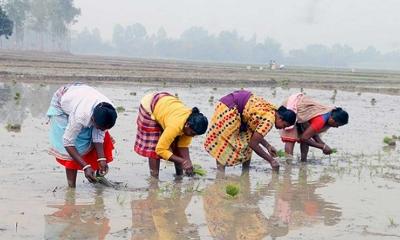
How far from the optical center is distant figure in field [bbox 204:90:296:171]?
26.6ft

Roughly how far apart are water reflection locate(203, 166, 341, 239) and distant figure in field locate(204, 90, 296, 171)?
0.54 metres

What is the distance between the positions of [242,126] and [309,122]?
1447 millimetres

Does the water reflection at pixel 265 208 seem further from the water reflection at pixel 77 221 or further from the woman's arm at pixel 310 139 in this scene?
the woman's arm at pixel 310 139

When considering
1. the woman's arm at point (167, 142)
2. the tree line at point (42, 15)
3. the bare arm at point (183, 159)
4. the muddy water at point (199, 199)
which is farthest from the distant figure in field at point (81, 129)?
the tree line at point (42, 15)

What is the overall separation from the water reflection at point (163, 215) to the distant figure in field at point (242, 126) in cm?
141

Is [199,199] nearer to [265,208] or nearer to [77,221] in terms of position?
[265,208]

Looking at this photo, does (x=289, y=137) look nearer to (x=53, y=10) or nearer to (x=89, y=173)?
(x=89, y=173)

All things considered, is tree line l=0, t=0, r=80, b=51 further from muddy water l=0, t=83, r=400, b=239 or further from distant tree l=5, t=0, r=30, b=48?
muddy water l=0, t=83, r=400, b=239

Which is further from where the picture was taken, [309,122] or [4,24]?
[4,24]

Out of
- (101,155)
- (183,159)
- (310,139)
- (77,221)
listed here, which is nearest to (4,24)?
(310,139)

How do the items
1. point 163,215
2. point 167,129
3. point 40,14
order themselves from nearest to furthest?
point 163,215
point 167,129
point 40,14

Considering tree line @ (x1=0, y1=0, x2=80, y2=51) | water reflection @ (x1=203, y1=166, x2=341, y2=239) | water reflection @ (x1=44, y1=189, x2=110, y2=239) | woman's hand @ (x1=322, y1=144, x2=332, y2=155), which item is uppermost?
tree line @ (x1=0, y1=0, x2=80, y2=51)

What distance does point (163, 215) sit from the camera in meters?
5.75

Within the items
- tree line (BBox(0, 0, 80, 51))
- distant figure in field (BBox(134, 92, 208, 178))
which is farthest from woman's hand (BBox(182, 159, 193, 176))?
tree line (BBox(0, 0, 80, 51))
